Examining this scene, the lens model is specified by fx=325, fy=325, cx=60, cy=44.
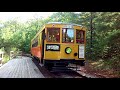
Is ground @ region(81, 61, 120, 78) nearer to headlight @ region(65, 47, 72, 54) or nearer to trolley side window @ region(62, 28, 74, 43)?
headlight @ region(65, 47, 72, 54)

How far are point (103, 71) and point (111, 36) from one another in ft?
3.61

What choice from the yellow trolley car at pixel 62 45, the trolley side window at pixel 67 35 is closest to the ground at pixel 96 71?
the yellow trolley car at pixel 62 45

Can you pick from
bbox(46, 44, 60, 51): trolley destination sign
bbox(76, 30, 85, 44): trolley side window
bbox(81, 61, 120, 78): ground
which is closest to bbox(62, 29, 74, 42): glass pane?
bbox(76, 30, 85, 44): trolley side window

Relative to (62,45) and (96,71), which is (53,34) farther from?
(96,71)

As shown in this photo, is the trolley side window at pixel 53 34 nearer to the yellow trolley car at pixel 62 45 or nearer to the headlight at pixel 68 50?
the yellow trolley car at pixel 62 45

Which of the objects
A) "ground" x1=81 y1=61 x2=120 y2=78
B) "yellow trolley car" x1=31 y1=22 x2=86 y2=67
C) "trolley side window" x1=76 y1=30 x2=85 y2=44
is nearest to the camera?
"ground" x1=81 y1=61 x2=120 y2=78

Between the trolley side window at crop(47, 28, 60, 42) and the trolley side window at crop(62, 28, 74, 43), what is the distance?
0.17 metres

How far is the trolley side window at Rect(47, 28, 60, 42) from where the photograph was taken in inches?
402

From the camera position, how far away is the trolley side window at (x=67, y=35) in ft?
33.4

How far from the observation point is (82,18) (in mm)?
10484

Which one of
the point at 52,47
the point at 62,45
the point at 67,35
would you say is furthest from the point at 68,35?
the point at 52,47
